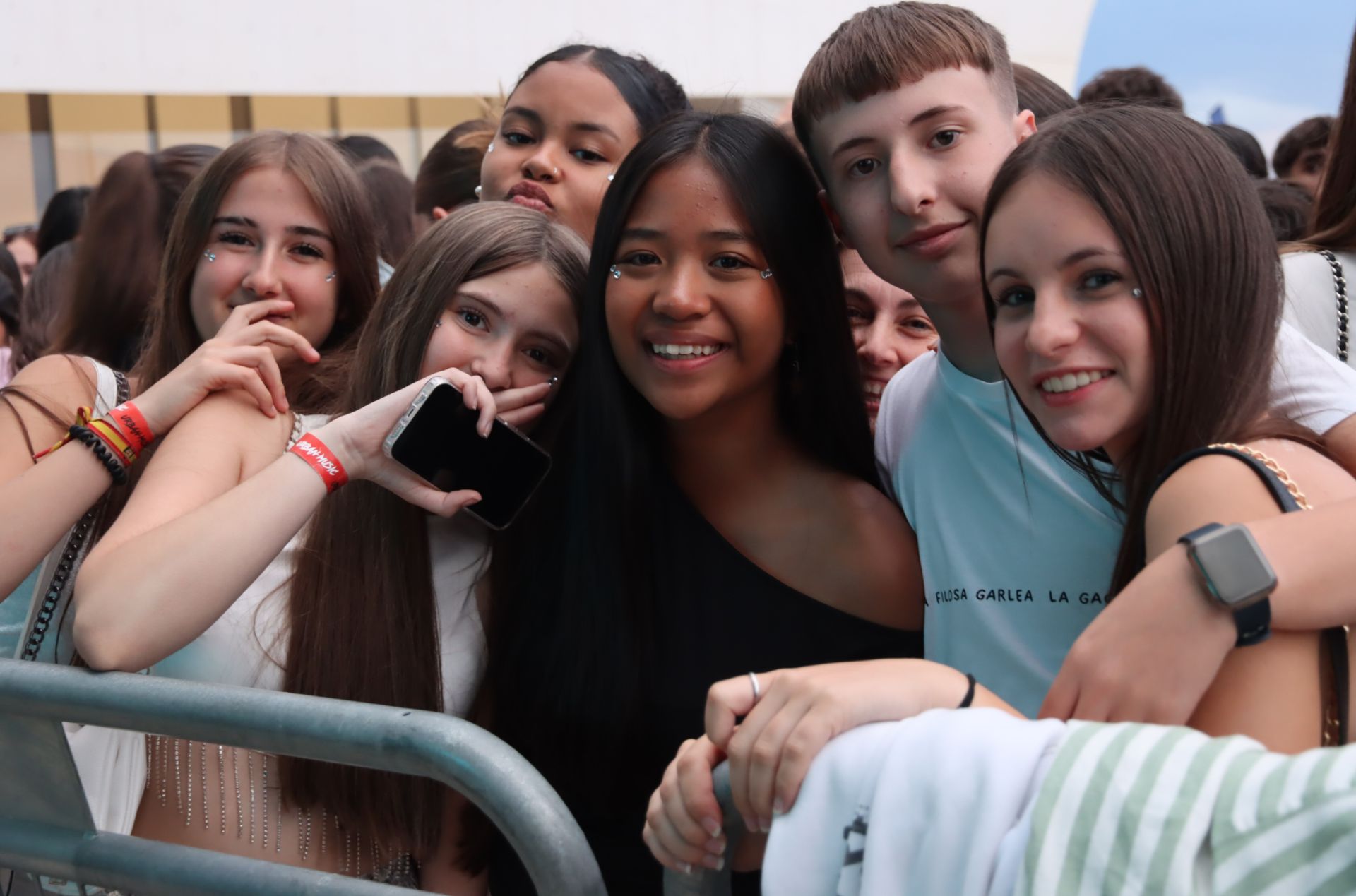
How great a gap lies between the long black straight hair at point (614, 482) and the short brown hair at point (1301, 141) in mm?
3258

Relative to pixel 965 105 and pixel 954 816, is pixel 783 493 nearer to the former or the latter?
pixel 965 105

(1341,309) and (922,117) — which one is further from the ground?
(922,117)

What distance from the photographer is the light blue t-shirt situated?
185cm

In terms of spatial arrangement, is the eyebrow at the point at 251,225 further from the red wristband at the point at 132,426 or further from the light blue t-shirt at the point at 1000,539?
the light blue t-shirt at the point at 1000,539

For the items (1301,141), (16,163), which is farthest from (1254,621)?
(16,163)

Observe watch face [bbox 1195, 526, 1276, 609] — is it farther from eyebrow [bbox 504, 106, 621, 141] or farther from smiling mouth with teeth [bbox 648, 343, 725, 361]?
eyebrow [bbox 504, 106, 621, 141]

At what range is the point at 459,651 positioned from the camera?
217cm

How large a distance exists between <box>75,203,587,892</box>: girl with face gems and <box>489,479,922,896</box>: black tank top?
27cm

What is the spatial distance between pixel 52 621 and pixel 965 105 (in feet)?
5.69

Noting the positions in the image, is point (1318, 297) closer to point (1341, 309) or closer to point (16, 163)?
point (1341, 309)

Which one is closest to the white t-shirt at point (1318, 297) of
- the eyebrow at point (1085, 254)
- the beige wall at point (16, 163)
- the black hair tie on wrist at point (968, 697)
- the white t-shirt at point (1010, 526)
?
the white t-shirt at point (1010, 526)

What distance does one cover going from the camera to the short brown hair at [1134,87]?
4.22 meters

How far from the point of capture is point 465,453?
Answer: 2.10 metres

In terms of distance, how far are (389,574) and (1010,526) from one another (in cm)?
102
